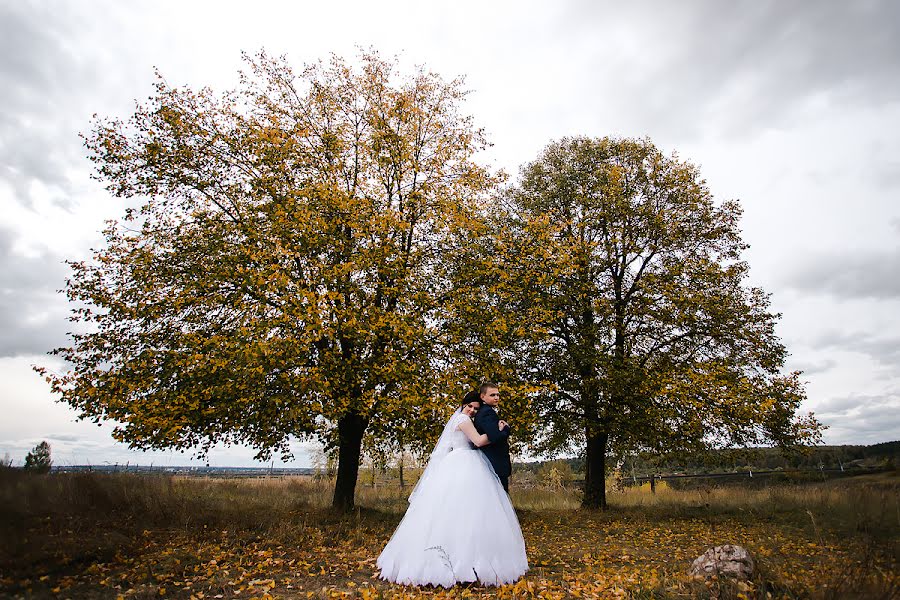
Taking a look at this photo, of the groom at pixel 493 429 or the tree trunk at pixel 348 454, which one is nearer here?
the groom at pixel 493 429

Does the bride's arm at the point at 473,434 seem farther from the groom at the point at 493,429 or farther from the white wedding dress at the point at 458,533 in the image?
the white wedding dress at the point at 458,533

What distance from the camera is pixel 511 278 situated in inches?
591

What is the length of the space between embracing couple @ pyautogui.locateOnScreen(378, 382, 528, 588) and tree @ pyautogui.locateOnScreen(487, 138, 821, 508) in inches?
263

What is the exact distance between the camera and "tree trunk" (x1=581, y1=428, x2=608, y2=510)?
19.2m

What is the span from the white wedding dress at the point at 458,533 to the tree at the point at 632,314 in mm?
7133

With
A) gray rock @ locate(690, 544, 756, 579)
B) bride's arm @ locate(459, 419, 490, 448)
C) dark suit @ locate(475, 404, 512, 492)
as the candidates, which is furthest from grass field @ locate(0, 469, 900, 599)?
bride's arm @ locate(459, 419, 490, 448)

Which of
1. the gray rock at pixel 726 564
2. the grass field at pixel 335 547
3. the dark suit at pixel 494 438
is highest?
the dark suit at pixel 494 438

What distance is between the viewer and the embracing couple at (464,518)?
6.94 m

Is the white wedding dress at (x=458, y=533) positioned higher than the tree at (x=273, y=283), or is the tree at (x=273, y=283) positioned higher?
the tree at (x=273, y=283)

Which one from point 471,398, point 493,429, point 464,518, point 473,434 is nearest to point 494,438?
point 493,429

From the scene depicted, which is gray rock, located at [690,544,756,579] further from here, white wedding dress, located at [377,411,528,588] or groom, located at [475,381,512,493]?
groom, located at [475,381,512,493]

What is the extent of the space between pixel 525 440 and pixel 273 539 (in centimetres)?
961

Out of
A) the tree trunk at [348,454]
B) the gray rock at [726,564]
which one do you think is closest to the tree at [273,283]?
the tree trunk at [348,454]

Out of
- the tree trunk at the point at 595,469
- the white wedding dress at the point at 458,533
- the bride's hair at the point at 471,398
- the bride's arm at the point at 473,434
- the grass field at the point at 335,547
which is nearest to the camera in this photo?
the grass field at the point at 335,547
